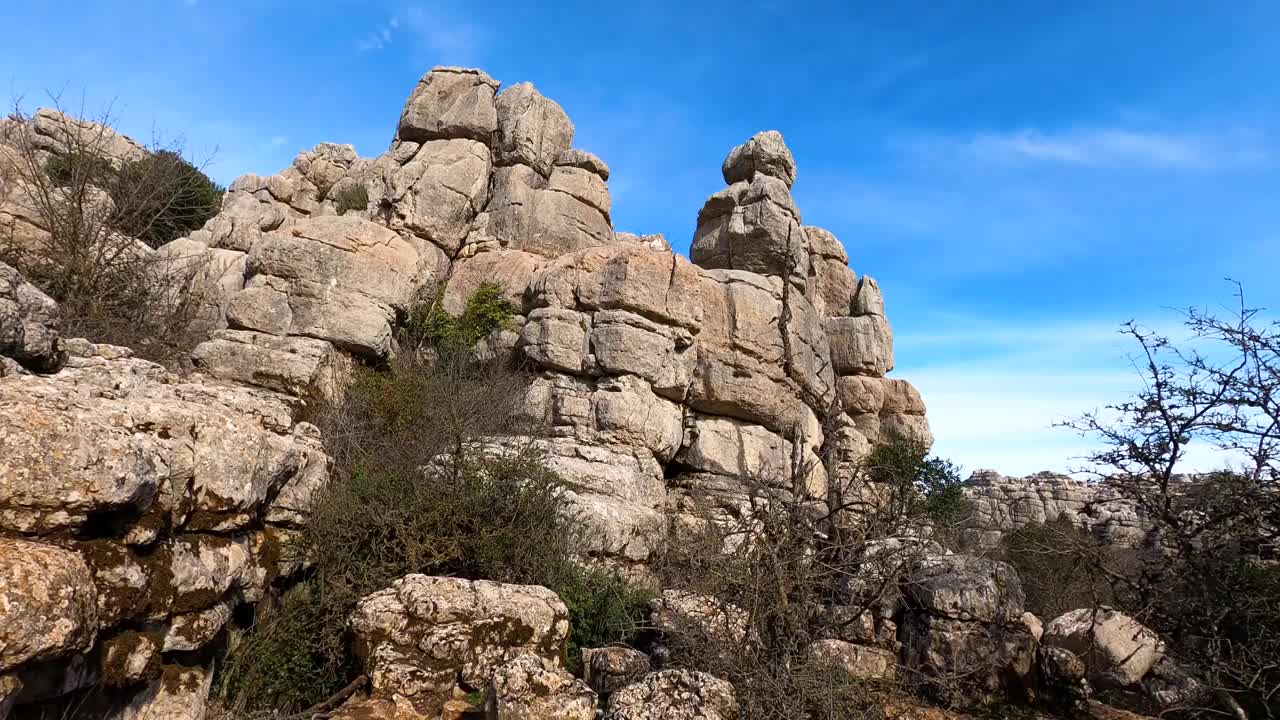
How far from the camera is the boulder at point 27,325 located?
4934 mm

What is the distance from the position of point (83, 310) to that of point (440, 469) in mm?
7293

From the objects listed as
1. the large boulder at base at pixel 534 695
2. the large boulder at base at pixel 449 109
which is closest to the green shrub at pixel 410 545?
the large boulder at base at pixel 534 695

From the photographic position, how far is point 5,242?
11273 mm

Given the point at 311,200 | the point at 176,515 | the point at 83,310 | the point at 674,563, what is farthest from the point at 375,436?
the point at 311,200

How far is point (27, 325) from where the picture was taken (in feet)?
16.9

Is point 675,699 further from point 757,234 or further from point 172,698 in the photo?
point 757,234

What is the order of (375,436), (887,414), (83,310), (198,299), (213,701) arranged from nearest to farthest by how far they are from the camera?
(213,701) < (83,310) < (375,436) < (198,299) < (887,414)

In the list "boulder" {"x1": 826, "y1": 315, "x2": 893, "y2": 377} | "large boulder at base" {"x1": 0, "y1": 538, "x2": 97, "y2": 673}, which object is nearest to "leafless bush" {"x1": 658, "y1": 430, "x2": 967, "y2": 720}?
"large boulder at base" {"x1": 0, "y1": 538, "x2": 97, "y2": 673}

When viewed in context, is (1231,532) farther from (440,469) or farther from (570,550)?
(440,469)

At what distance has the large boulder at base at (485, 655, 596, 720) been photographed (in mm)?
4523

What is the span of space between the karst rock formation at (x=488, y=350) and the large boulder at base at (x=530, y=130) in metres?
0.09

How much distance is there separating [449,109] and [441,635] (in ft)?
63.0

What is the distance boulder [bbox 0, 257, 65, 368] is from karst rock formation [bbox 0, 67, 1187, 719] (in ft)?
0.07

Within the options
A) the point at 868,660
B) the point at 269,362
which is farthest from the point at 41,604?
the point at 269,362
